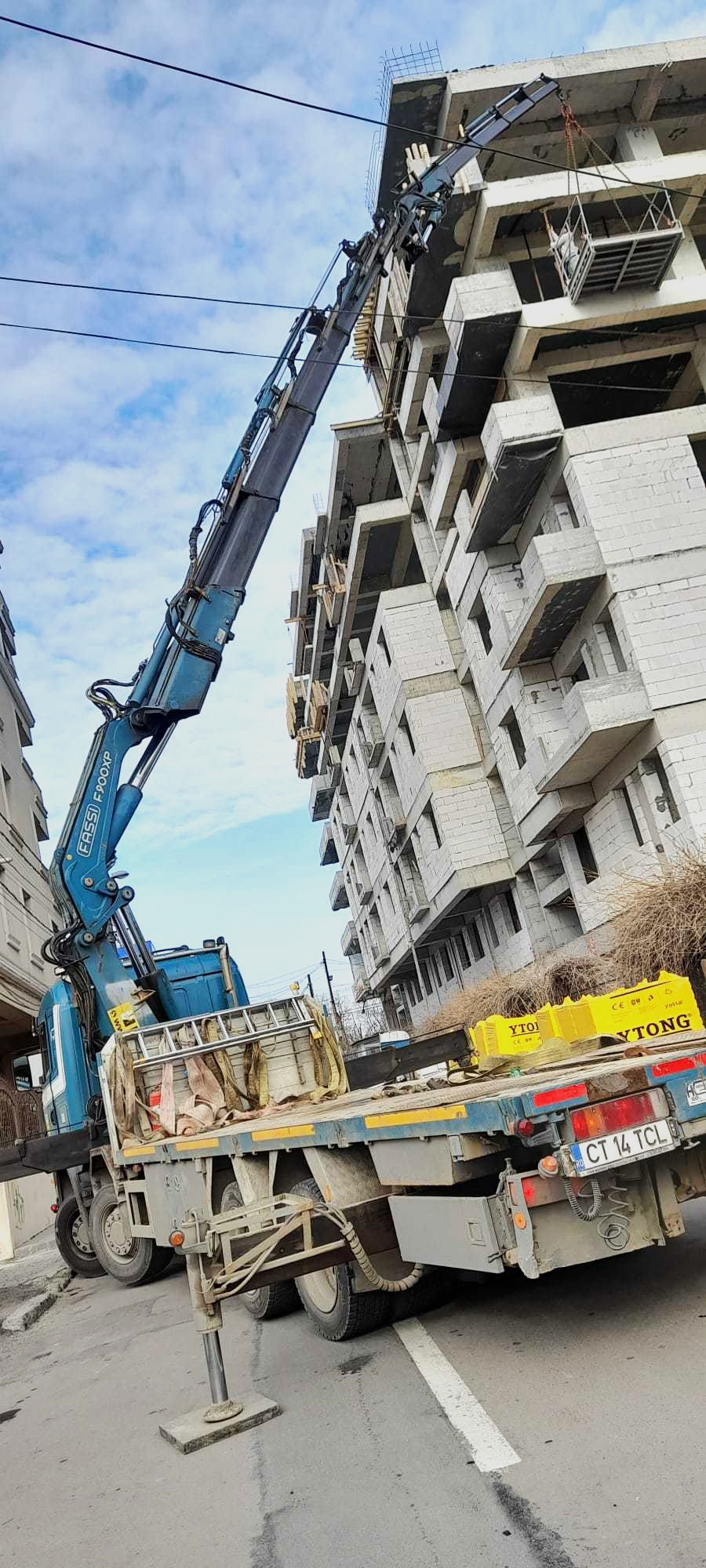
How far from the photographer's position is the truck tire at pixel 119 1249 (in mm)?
11703

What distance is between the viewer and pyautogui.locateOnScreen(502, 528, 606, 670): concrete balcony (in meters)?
22.2

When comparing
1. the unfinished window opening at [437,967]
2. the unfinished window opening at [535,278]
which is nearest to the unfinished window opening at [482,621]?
the unfinished window opening at [535,278]

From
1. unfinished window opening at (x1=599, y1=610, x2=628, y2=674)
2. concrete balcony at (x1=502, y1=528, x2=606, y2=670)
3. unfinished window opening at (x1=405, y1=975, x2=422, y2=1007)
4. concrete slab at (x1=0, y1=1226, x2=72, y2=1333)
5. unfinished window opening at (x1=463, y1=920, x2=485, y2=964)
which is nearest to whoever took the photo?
concrete slab at (x1=0, y1=1226, x2=72, y2=1333)

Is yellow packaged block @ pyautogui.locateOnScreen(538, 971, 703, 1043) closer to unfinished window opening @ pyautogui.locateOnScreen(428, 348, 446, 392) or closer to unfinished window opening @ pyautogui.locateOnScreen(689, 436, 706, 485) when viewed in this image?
unfinished window opening @ pyautogui.locateOnScreen(689, 436, 706, 485)

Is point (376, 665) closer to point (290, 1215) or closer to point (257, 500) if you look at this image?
point (257, 500)

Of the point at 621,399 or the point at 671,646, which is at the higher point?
the point at 621,399

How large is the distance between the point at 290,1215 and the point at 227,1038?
5654mm

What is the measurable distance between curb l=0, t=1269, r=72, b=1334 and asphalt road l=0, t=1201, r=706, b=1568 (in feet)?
12.3

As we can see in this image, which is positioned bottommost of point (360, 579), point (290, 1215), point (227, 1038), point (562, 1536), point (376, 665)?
point (562, 1536)

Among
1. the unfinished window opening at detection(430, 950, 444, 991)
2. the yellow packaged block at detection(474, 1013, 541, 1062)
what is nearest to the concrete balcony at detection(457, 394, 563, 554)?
the yellow packaged block at detection(474, 1013, 541, 1062)

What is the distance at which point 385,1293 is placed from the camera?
6617 millimetres

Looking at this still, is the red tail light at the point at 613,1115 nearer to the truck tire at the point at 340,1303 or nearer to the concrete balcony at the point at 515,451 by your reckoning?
the truck tire at the point at 340,1303

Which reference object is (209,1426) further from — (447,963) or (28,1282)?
(447,963)

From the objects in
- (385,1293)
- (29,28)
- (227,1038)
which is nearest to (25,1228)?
(227,1038)
